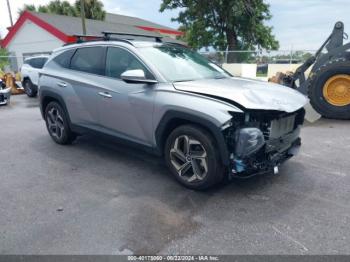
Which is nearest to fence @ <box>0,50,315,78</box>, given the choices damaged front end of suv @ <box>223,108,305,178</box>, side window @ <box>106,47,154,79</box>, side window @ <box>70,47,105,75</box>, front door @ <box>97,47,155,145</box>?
side window @ <box>70,47,105,75</box>

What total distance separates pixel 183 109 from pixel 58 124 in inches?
122

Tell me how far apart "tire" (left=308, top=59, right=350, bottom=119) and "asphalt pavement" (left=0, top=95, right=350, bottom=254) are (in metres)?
2.32

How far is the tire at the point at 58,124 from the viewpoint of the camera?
559 centimetres

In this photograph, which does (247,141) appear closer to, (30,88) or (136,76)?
(136,76)

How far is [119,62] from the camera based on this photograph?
14.7 ft

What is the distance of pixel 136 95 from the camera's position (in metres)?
4.11

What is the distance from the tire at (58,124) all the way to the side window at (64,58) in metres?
0.71

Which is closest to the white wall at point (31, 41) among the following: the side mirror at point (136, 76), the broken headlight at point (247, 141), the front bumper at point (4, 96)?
the front bumper at point (4, 96)

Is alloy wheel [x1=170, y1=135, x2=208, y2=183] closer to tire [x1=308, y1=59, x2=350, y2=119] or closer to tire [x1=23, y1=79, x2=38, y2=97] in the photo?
tire [x1=308, y1=59, x2=350, y2=119]

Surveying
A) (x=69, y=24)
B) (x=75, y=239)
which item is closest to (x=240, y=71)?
(x=69, y=24)

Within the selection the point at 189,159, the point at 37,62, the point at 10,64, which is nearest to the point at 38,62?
the point at 37,62

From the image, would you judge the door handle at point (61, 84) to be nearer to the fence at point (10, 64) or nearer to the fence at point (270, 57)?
the fence at point (270, 57)

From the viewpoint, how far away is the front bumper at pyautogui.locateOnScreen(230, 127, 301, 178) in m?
3.45

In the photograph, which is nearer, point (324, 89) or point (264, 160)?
point (264, 160)
